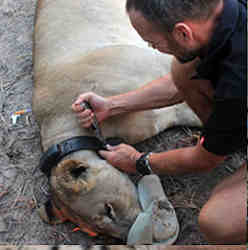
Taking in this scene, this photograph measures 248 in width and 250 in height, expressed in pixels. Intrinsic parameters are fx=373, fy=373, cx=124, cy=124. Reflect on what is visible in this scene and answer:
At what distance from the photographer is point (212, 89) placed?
81.3 inches

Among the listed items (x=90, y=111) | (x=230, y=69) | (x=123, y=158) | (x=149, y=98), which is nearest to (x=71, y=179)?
(x=123, y=158)

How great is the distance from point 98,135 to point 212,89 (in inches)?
38.1

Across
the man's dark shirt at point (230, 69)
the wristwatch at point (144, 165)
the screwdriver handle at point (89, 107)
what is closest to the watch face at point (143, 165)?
the wristwatch at point (144, 165)

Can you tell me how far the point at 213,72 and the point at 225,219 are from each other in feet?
2.42

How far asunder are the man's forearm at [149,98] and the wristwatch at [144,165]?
43 centimetres

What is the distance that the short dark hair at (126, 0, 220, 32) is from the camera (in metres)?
1.64

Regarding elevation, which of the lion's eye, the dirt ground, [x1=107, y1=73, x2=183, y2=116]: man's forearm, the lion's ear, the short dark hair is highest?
the short dark hair

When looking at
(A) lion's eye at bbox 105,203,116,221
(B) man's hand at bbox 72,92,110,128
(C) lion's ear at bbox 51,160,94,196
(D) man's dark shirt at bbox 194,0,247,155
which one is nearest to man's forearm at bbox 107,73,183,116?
(B) man's hand at bbox 72,92,110,128

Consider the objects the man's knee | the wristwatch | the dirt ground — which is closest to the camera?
the man's knee

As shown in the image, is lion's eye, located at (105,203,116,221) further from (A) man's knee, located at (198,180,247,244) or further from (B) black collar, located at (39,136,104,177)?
(A) man's knee, located at (198,180,247,244)

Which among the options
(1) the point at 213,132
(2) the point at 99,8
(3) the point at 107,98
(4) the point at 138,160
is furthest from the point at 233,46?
(2) the point at 99,8

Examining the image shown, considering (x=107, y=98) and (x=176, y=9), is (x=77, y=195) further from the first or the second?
(x=176, y=9)

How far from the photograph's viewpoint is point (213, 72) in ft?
6.07

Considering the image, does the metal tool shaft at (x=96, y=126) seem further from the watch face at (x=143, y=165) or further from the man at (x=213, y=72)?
the man at (x=213, y=72)
